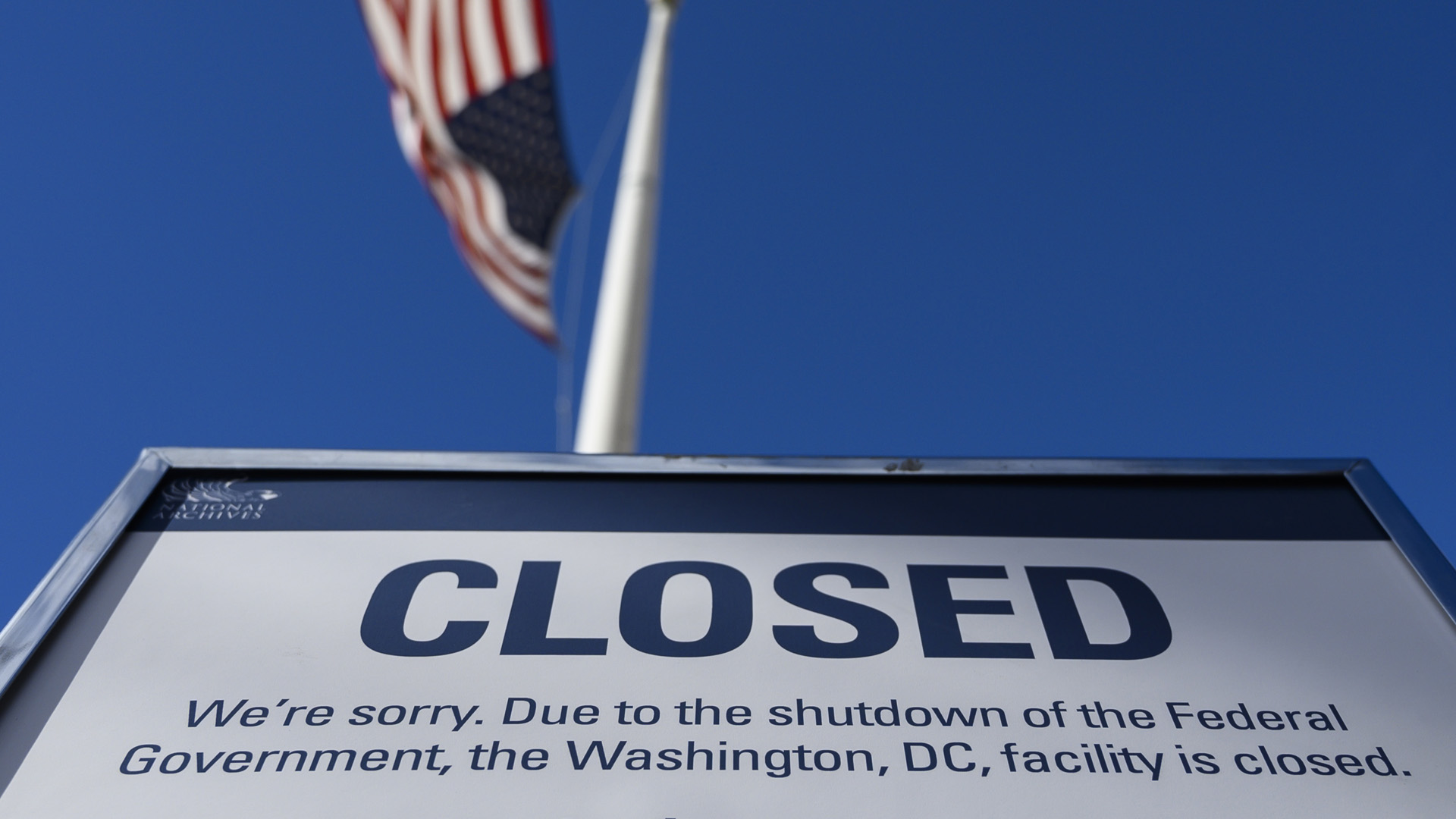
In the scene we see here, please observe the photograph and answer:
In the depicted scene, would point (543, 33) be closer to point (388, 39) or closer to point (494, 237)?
point (388, 39)

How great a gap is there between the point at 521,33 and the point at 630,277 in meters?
1.47

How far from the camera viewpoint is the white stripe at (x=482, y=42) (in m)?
4.89

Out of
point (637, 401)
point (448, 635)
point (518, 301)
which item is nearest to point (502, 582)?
point (448, 635)

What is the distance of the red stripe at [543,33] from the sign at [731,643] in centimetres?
406

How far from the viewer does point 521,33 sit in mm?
5012

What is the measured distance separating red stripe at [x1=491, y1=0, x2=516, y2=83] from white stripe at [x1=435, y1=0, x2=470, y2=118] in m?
0.18

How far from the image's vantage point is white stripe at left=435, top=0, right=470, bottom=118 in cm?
483

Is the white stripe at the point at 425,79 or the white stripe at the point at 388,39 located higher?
the white stripe at the point at 388,39

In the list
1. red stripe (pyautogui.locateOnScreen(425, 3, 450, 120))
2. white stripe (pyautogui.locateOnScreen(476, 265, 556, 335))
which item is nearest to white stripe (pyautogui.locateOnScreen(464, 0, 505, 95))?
red stripe (pyautogui.locateOnScreen(425, 3, 450, 120))

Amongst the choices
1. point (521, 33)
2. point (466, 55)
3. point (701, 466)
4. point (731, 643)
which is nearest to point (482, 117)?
point (466, 55)

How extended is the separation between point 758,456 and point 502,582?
41 cm

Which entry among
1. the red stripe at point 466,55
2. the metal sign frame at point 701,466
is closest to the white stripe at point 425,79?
the red stripe at point 466,55

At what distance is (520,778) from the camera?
1.08 m

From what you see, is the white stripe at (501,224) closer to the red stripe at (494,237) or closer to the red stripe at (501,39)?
the red stripe at (494,237)
